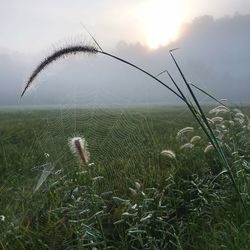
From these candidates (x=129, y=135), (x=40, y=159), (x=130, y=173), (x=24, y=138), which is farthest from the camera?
(x=24, y=138)

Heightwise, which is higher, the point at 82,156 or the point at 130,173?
the point at 82,156

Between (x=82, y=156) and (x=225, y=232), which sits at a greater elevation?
(x=82, y=156)

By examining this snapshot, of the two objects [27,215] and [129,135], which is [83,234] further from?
[129,135]

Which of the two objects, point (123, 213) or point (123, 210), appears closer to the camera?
point (123, 213)

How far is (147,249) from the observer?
12.1 ft

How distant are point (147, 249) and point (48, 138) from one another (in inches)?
128

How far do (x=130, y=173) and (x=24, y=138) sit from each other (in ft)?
28.0

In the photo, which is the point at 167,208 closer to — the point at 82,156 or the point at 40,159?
the point at 82,156

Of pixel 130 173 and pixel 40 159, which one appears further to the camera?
pixel 40 159

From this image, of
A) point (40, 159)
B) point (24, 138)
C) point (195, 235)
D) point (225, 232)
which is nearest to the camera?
point (225, 232)

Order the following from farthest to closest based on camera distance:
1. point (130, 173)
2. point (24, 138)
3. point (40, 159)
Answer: point (24, 138)
point (40, 159)
point (130, 173)

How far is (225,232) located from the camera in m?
3.59

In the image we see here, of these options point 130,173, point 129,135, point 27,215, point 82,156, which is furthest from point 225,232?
point 129,135

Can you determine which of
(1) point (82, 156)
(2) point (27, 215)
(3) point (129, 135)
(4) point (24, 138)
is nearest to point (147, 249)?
(1) point (82, 156)
